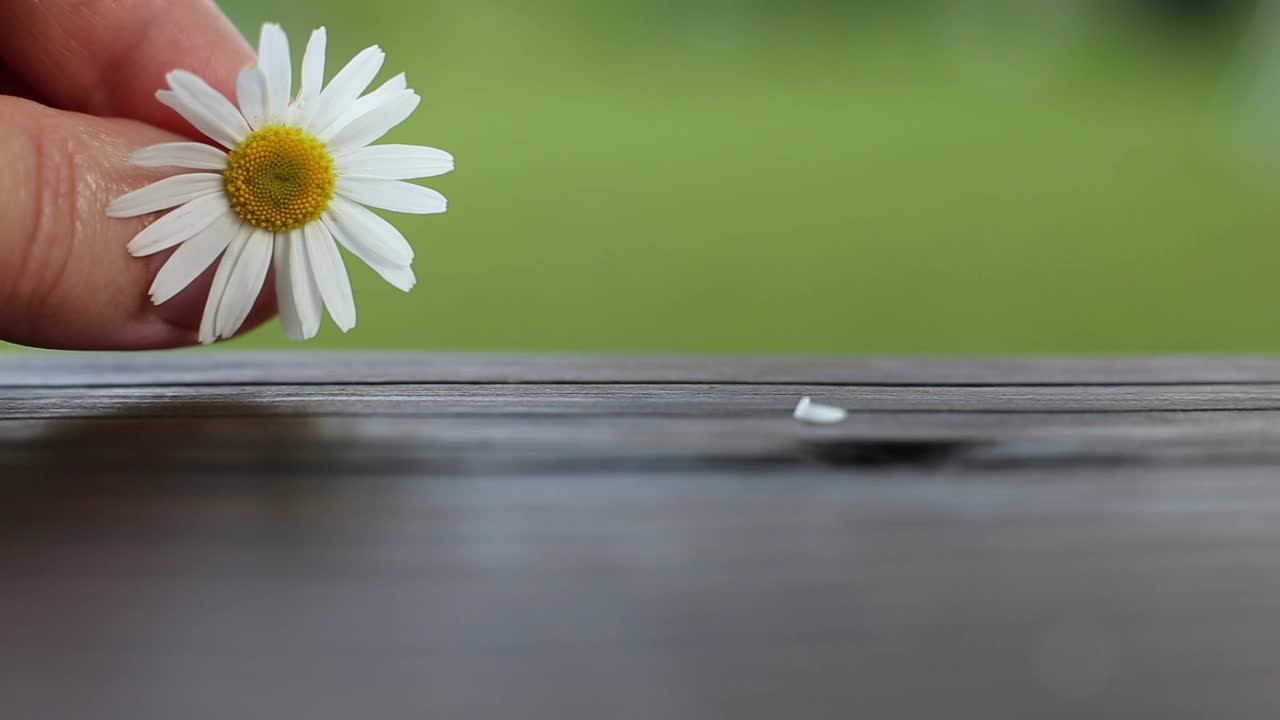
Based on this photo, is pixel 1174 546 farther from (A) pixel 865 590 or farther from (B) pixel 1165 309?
(B) pixel 1165 309

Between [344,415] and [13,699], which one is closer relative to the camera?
[13,699]

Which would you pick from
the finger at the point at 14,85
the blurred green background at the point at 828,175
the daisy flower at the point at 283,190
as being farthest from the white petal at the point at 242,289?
the blurred green background at the point at 828,175

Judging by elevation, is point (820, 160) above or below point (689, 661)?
above

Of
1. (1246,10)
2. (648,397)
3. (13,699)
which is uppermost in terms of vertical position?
(1246,10)

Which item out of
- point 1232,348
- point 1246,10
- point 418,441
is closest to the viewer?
point 418,441

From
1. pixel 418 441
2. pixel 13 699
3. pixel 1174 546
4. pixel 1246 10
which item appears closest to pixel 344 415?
pixel 418 441

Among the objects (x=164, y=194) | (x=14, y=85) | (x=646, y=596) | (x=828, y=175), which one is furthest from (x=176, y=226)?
(x=828, y=175)

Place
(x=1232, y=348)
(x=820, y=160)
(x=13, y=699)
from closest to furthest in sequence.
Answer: (x=13, y=699) → (x=1232, y=348) → (x=820, y=160)
